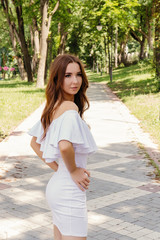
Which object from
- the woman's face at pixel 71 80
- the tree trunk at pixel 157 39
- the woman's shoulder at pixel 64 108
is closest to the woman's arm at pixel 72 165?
the woman's shoulder at pixel 64 108

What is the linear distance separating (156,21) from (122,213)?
1718 centimetres

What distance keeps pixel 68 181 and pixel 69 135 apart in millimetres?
289

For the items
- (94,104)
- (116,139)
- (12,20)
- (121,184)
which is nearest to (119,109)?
(94,104)

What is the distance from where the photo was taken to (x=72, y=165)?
8.02ft

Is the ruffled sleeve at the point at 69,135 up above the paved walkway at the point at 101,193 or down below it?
above

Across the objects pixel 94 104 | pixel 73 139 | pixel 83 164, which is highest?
pixel 73 139

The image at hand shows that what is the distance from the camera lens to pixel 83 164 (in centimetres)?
256

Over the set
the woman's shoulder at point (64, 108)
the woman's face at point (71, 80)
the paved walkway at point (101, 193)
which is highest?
the woman's face at point (71, 80)

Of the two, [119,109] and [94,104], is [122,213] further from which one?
[94,104]

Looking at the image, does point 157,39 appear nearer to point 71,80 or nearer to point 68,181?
point 71,80

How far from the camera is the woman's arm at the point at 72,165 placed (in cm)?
240

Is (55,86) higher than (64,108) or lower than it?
higher

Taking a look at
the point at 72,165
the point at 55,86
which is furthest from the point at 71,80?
the point at 72,165

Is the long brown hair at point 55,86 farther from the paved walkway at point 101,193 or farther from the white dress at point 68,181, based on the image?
the paved walkway at point 101,193
